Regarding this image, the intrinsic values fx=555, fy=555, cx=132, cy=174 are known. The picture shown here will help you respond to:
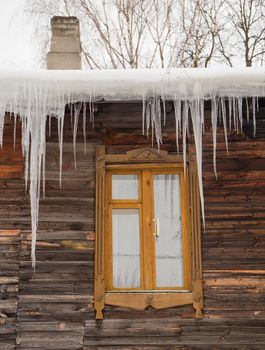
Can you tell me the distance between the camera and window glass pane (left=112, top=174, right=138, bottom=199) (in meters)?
6.77

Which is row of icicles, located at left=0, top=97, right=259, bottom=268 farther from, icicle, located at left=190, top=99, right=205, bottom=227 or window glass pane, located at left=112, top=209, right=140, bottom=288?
window glass pane, located at left=112, top=209, right=140, bottom=288

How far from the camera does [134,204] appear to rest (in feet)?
22.1

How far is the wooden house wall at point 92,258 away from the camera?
6.33 meters

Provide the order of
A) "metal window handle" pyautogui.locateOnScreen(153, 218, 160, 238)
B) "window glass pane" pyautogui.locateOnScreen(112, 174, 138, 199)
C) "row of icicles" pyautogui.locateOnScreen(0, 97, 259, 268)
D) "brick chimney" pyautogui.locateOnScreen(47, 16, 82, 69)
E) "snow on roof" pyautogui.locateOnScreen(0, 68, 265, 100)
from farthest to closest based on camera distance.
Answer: "brick chimney" pyautogui.locateOnScreen(47, 16, 82, 69) → "window glass pane" pyautogui.locateOnScreen(112, 174, 138, 199) → "metal window handle" pyautogui.locateOnScreen(153, 218, 160, 238) → "row of icicles" pyautogui.locateOnScreen(0, 97, 259, 268) → "snow on roof" pyautogui.locateOnScreen(0, 68, 265, 100)

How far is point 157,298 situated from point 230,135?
217 centimetres

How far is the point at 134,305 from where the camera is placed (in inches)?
250

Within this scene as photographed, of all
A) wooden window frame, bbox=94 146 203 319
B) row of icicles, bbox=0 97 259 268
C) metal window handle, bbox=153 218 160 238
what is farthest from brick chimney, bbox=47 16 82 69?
metal window handle, bbox=153 218 160 238

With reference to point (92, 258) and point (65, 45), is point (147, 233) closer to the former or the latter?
point (92, 258)

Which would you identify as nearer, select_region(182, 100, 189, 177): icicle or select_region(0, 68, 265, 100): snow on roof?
select_region(0, 68, 265, 100): snow on roof

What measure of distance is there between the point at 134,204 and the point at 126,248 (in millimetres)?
537

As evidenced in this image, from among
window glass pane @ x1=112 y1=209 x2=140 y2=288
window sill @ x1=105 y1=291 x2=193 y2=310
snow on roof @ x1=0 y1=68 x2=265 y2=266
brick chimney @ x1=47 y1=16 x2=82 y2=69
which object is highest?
brick chimney @ x1=47 y1=16 x2=82 y2=69

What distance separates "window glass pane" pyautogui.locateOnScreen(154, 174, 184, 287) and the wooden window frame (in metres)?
0.13

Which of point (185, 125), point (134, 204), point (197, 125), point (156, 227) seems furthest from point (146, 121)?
point (156, 227)

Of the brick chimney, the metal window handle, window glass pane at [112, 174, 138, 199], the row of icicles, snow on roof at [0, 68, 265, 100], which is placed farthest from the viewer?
the brick chimney
